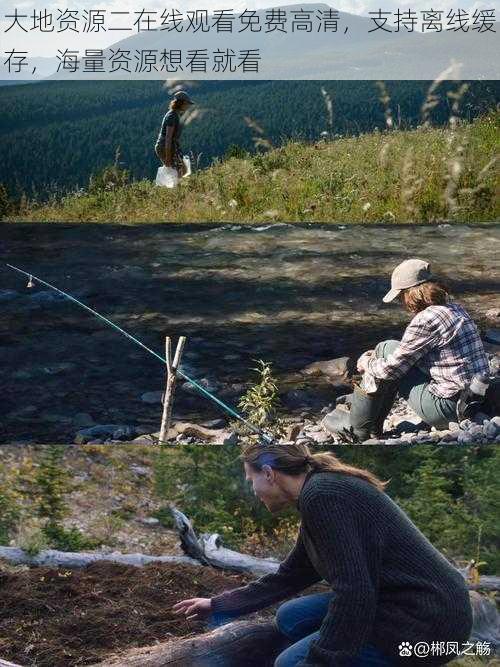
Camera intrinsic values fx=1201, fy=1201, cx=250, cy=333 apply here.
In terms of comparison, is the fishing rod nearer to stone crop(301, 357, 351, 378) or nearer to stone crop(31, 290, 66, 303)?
stone crop(31, 290, 66, 303)

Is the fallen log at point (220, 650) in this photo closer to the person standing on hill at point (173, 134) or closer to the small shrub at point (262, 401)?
the small shrub at point (262, 401)

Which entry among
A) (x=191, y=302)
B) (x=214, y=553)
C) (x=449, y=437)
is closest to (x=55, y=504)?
(x=214, y=553)

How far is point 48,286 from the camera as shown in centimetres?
555

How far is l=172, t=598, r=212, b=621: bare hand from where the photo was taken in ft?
17.6

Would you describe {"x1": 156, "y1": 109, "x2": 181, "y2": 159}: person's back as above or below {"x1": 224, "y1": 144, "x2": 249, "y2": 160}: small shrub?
above

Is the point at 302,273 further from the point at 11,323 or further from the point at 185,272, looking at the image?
the point at 11,323

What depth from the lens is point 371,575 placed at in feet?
14.4

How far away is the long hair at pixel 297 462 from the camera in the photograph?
14.9ft

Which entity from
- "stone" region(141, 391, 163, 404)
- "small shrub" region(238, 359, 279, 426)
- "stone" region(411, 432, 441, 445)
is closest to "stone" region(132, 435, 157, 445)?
"stone" region(141, 391, 163, 404)

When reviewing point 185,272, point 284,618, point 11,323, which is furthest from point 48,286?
point 284,618

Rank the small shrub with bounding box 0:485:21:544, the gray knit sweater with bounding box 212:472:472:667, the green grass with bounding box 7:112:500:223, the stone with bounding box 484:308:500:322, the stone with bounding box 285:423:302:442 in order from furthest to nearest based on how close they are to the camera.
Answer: the small shrub with bounding box 0:485:21:544, the green grass with bounding box 7:112:500:223, the stone with bounding box 484:308:500:322, the stone with bounding box 285:423:302:442, the gray knit sweater with bounding box 212:472:472:667

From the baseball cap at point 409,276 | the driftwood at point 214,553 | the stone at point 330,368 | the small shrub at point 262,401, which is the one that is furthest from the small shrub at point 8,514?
the baseball cap at point 409,276

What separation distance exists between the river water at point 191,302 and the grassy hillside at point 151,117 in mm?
307

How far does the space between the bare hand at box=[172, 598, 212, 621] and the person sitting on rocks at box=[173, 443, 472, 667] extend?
0.69 meters
